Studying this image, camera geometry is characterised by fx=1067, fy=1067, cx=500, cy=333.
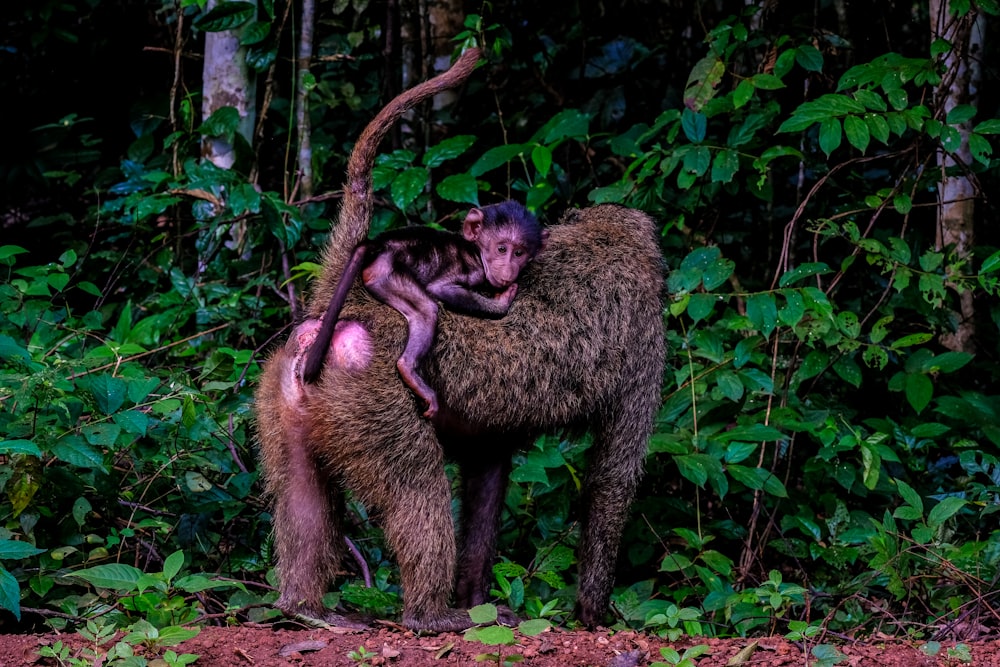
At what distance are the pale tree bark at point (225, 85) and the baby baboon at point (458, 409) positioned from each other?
10.5 ft

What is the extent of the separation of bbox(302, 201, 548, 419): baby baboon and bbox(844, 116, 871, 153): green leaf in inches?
72.1

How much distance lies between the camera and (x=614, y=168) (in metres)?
8.02

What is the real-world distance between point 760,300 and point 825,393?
1.52 meters

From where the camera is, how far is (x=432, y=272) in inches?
166

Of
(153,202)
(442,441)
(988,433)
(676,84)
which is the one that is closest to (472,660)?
(442,441)

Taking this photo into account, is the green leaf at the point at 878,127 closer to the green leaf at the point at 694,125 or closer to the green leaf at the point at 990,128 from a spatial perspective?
the green leaf at the point at 990,128

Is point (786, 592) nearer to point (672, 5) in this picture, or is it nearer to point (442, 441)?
point (442, 441)

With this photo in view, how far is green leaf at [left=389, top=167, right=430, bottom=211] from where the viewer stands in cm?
616

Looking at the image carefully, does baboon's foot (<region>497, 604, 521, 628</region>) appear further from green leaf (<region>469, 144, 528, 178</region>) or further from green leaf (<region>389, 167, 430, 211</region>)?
green leaf (<region>469, 144, 528, 178</region>)

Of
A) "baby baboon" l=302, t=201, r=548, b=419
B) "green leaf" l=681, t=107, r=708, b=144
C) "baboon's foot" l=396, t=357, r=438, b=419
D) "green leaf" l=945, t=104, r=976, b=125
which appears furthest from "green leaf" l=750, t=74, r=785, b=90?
"baboon's foot" l=396, t=357, r=438, b=419

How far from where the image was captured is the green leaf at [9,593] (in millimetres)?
3623

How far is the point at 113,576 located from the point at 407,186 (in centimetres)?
305

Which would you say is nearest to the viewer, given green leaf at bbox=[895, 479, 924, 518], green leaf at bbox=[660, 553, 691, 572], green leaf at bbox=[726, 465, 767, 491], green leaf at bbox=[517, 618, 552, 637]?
green leaf at bbox=[517, 618, 552, 637]

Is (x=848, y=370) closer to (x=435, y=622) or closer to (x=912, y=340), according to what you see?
(x=912, y=340)
